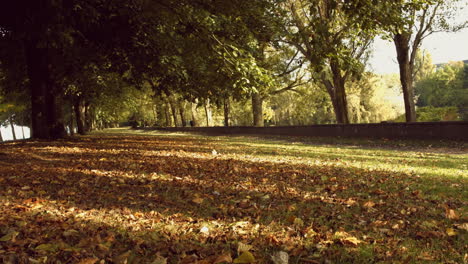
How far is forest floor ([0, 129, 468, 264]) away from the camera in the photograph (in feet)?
10.4

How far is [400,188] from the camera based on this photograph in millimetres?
6078

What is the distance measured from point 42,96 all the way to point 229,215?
14.7 m

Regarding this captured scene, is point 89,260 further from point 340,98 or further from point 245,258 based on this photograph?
point 340,98

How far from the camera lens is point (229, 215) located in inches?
174

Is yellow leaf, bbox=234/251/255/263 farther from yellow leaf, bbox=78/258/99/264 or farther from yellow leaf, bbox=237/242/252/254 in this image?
yellow leaf, bbox=78/258/99/264

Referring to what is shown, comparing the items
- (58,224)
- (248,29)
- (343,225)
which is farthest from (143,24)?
(343,225)

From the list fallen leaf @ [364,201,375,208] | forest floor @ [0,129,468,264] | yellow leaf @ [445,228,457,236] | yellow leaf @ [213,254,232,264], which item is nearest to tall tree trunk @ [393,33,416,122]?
forest floor @ [0,129,468,264]

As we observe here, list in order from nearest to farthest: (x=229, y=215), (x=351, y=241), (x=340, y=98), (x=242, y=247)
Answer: (x=242, y=247)
(x=351, y=241)
(x=229, y=215)
(x=340, y=98)

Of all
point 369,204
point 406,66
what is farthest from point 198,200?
point 406,66

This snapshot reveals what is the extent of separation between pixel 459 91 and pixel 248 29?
233 feet

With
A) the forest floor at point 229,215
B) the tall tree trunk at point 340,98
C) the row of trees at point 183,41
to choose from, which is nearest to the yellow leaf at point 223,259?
the forest floor at point 229,215

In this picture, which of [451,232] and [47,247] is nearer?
[47,247]

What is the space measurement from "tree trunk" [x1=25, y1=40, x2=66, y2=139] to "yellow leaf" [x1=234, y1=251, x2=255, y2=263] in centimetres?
1554

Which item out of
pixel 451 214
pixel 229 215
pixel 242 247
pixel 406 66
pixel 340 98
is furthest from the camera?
pixel 340 98
